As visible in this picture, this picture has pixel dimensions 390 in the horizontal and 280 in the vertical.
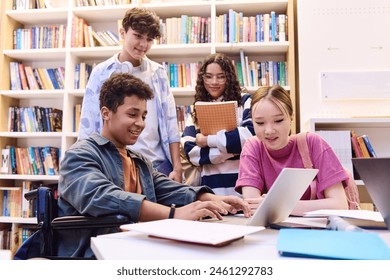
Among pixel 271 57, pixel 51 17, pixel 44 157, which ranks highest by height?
pixel 51 17

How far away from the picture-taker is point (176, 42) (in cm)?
282

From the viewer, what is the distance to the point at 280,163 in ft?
4.25

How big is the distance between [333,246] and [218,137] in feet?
3.81

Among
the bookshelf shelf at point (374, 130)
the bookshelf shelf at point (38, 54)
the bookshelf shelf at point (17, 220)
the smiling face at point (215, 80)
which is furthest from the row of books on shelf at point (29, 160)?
the bookshelf shelf at point (374, 130)

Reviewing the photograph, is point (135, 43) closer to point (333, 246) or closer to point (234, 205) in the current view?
point (234, 205)

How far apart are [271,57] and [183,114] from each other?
2.61 ft

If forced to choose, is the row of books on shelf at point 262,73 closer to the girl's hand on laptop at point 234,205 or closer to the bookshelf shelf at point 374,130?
the bookshelf shelf at point 374,130

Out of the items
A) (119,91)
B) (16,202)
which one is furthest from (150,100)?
(16,202)

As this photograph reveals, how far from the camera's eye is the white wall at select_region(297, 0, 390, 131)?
2631 mm

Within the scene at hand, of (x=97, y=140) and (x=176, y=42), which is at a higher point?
(x=176, y=42)

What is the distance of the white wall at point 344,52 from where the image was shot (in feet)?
8.63

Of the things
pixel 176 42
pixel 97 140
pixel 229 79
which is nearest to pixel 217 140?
pixel 229 79

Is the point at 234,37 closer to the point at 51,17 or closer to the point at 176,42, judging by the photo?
the point at 176,42

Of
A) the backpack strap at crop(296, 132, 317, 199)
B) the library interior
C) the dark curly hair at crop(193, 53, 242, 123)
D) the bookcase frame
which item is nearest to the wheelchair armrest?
the backpack strap at crop(296, 132, 317, 199)
